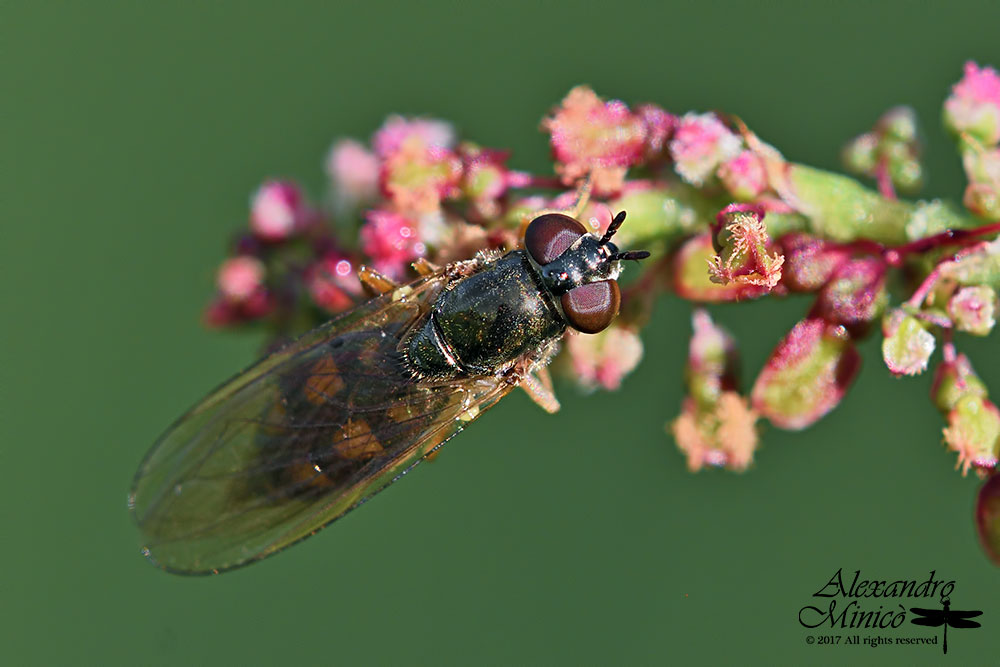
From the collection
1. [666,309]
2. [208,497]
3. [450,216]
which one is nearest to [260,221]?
[450,216]

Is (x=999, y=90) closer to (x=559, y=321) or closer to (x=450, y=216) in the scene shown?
(x=559, y=321)

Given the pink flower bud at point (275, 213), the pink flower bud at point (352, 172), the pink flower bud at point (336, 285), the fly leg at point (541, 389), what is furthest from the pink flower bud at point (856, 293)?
the pink flower bud at point (275, 213)

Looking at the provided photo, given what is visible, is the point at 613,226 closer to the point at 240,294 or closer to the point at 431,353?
the point at 431,353

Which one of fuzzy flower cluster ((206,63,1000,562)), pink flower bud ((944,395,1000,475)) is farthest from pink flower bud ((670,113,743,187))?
pink flower bud ((944,395,1000,475))

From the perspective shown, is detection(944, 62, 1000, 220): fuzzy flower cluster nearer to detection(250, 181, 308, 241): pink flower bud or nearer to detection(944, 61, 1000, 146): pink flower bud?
detection(944, 61, 1000, 146): pink flower bud

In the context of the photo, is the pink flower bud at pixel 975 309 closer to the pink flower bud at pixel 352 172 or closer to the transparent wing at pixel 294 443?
the transparent wing at pixel 294 443

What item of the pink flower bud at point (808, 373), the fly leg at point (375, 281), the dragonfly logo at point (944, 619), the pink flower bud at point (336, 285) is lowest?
the dragonfly logo at point (944, 619)
